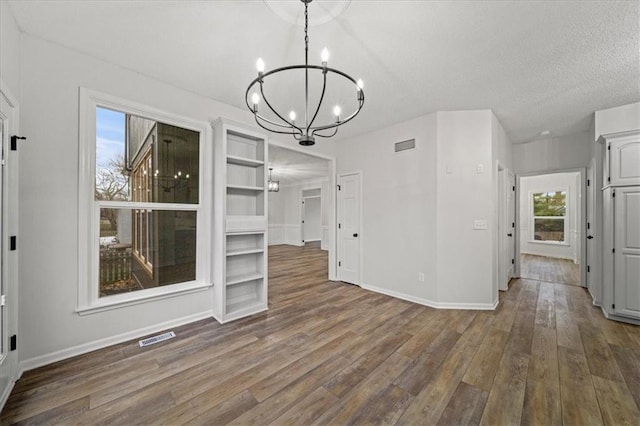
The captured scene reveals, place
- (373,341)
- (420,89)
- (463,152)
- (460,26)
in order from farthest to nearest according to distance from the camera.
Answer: (463,152) < (420,89) < (373,341) < (460,26)

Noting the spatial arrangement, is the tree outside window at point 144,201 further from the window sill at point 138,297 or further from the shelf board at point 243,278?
the shelf board at point 243,278

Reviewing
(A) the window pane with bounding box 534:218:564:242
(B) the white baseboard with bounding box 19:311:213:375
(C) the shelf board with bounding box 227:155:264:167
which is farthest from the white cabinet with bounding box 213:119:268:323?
(A) the window pane with bounding box 534:218:564:242

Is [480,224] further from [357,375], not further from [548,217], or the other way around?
[548,217]

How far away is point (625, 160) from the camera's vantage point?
10.1 feet

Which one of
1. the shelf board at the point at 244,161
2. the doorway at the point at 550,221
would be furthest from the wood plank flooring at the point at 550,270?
the shelf board at the point at 244,161

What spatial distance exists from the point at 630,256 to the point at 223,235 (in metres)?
4.96

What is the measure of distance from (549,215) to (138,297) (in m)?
10.1

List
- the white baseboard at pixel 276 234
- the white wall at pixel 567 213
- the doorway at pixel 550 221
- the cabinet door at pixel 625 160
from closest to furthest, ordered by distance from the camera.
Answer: the cabinet door at pixel 625 160 → the doorway at pixel 550 221 → the white wall at pixel 567 213 → the white baseboard at pixel 276 234

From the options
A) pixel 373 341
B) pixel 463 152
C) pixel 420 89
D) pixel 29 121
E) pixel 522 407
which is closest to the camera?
pixel 522 407

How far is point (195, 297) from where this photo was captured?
10.2 ft

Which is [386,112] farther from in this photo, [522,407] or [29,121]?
[29,121]

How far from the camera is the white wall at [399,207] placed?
3689 millimetres

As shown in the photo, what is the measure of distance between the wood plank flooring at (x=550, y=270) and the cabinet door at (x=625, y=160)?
258cm

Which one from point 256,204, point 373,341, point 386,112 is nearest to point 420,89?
point 386,112
